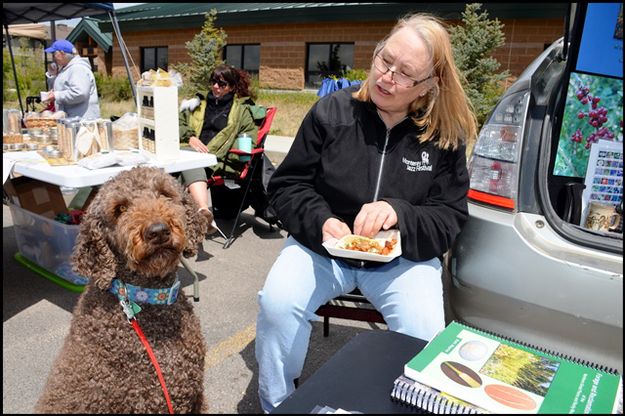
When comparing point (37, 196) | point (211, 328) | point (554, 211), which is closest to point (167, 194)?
point (211, 328)

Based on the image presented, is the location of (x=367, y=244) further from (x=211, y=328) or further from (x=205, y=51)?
(x=205, y=51)

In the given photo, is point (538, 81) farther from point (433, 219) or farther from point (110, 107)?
point (110, 107)

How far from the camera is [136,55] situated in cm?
2159

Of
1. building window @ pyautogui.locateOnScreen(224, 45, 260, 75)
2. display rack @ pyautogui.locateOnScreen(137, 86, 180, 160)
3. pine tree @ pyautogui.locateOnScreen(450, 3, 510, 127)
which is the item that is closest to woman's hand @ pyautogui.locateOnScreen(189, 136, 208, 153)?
display rack @ pyautogui.locateOnScreen(137, 86, 180, 160)

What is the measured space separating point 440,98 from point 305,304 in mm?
1171

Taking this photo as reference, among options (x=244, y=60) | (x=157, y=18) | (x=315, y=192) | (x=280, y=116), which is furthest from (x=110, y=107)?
(x=315, y=192)

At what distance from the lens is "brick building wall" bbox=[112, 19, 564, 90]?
42.9 feet

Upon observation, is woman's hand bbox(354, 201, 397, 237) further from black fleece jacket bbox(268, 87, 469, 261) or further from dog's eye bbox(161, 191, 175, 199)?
dog's eye bbox(161, 191, 175, 199)

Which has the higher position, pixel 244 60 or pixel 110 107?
pixel 244 60

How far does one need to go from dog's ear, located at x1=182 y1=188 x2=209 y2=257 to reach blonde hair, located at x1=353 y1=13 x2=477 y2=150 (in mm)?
955

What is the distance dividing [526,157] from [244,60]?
18817 mm

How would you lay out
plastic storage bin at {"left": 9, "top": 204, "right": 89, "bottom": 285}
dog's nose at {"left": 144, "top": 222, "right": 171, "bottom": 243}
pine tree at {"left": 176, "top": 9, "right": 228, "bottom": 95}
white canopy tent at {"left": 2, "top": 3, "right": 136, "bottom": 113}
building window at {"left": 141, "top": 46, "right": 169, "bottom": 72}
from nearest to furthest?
dog's nose at {"left": 144, "top": 222, "right": 171, "bottom": 243}, plastic storage bin at {"left": 9, "top": 204, "right": 89, "bottom": 285}, white canopy tent at {"left": 2, "top": 3, "right": 136, "bottom": 113}, pine tree at {"left": 176, "top": 9, "right": 228, "bottom": 95}, building window at {"left": 141, "top": 46, "right": 169, "bottom": 72}

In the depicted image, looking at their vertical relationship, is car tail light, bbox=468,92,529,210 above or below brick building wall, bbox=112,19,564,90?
below

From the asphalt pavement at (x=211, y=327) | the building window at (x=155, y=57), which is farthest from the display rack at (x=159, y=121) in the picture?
the building window at (x=155, y=57)
